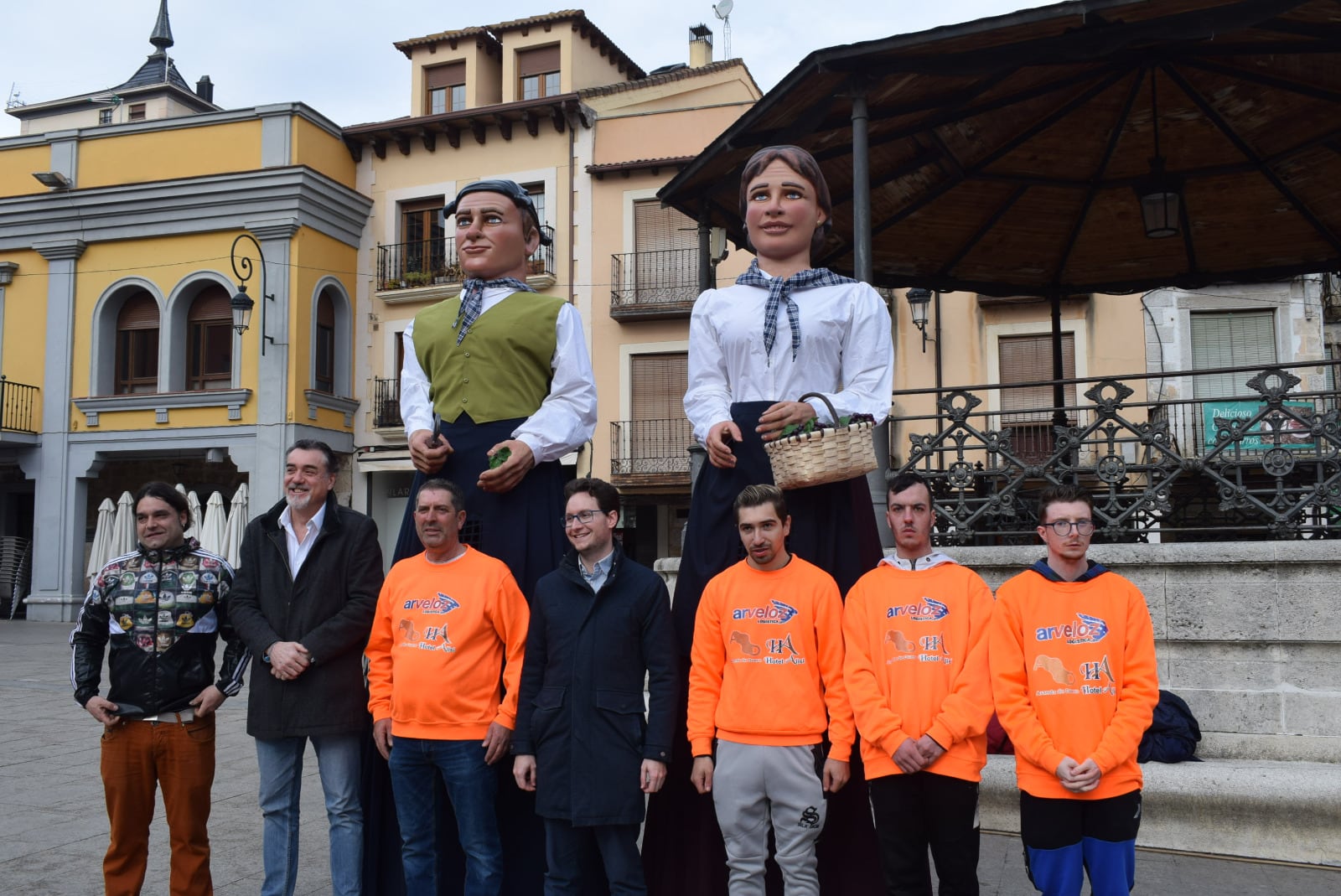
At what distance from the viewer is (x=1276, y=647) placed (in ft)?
18.1

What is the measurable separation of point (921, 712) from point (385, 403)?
1949 cm

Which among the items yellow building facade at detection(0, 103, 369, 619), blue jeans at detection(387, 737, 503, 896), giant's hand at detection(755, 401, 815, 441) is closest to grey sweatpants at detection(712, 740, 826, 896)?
blue jeans at detection(387, 737, 503, 896)

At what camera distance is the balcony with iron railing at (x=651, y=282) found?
20.3 m

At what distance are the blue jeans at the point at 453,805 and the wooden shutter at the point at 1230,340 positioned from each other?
17.6 metres

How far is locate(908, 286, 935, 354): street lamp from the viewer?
1647 cm

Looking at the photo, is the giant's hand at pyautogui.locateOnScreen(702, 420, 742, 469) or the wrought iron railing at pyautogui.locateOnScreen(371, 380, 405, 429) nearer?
the giant's hand at pyautogui.locateOnScreen(702, 420, 742, 469)

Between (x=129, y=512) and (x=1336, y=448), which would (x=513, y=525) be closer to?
(x=1336, y=448)

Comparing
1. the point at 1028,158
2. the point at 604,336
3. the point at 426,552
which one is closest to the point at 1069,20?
the point at 1028,158

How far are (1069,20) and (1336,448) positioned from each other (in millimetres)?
2827

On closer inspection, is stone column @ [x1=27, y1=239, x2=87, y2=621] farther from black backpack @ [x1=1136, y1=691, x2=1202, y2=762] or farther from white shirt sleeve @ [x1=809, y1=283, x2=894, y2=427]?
white shirt sleeve @ [x1=809, y1=283, x2=894, y2=427]

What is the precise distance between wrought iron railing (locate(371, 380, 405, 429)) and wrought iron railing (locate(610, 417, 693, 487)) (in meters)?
4.33

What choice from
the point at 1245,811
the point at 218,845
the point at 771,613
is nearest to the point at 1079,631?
the point at 771,613

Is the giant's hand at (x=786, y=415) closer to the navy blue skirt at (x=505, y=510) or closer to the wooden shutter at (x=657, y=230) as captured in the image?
the navy blue skirt at (x=505, y=510)

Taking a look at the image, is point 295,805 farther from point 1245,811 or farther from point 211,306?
point 211,306
